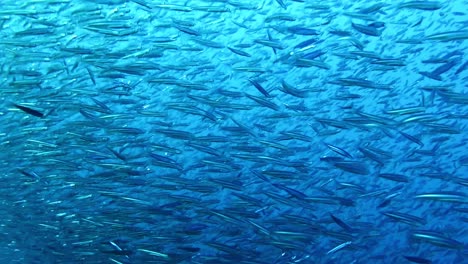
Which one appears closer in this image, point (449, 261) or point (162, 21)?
point (162, 21)

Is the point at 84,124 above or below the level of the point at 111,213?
above

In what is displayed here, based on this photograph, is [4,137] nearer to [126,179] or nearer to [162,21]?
[126,179]

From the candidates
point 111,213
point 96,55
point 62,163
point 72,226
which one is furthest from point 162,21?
point 72,226

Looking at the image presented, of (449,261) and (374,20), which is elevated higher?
(374,20)

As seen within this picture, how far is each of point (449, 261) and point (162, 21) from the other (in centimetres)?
1985

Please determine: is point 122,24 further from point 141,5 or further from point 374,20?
point 374,20

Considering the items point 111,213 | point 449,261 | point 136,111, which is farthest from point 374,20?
point 449,261

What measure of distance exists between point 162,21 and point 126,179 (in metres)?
3.01

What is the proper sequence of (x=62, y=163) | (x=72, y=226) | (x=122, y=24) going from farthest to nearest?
(x=72, y=226) < (x=62, y=163) < (x=122, y=24)

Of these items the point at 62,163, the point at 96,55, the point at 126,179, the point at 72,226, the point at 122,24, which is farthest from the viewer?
the point at 72,226

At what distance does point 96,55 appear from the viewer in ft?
26.2

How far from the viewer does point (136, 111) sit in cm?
816

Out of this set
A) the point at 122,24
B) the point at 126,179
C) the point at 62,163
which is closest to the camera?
the point at 122,24

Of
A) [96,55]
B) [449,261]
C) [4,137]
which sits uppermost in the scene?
[96,55]
